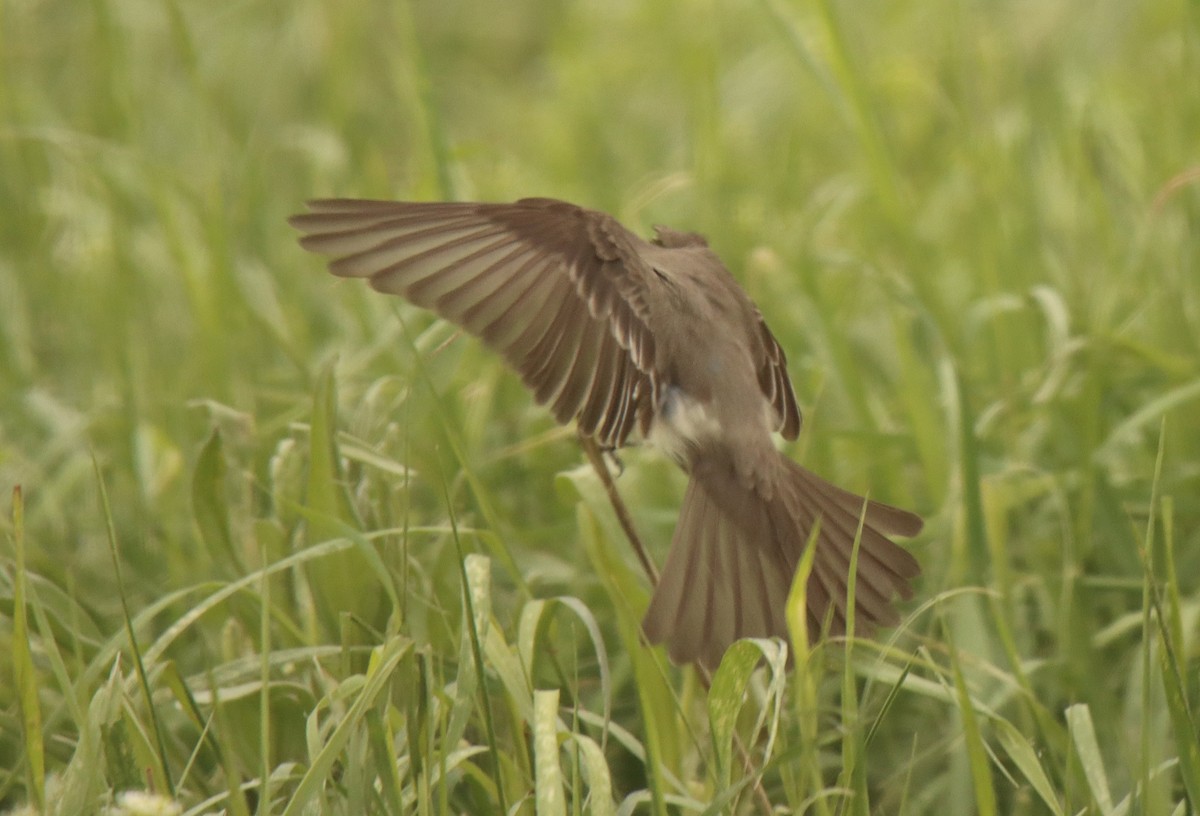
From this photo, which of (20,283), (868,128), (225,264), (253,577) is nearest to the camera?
(253,577)

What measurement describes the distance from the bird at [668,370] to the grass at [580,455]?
104 mm

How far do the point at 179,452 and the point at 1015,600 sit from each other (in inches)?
70.7

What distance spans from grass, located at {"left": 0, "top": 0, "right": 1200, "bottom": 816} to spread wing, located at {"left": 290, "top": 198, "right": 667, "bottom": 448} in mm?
101

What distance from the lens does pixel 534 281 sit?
2.30 meters

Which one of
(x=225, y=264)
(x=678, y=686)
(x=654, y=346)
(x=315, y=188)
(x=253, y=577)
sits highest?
(x=315, y=188)

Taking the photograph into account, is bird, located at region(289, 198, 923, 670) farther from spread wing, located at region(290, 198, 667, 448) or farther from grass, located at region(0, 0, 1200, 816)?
grass, located at region(0, 0, 1200, 816)

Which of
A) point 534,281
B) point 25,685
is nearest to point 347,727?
point 25,685

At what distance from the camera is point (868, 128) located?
3342 millimetres

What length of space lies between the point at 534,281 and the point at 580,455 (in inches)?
51.0

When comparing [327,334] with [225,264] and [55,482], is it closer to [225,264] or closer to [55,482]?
[225,264]

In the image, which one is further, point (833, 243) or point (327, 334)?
point (833, 243)

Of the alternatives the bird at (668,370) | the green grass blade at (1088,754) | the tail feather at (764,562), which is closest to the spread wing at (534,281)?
the bird at (668,370)

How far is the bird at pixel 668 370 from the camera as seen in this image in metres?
2.22

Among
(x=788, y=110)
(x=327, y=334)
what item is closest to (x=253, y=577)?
(x=327, y=334)
